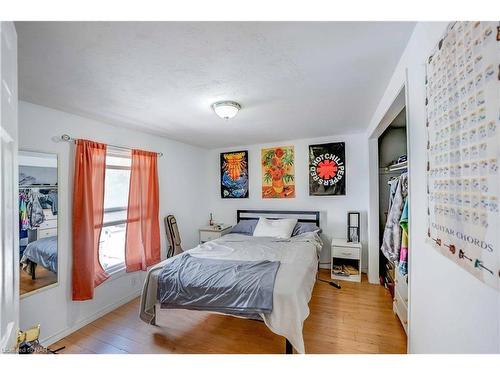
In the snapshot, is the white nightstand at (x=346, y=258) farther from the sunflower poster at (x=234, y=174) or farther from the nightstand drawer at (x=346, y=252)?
the sunflower poster at (x=234, y=174)

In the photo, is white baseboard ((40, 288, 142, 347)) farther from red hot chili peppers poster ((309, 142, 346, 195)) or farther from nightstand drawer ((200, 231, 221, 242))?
red hot chili peppers poster ((309, 142, 346, 195))

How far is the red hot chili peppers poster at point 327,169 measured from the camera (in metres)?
3.65

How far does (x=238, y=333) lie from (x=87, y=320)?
1.71 metres

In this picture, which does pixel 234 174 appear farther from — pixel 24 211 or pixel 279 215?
pixel 24 211

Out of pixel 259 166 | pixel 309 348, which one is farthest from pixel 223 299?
pixel 259 166

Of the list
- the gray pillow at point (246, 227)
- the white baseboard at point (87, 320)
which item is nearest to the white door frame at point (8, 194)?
the white baseboard at point (87, 320)

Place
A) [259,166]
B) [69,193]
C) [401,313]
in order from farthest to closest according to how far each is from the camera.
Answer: [259,166], [69,193], [401,313]

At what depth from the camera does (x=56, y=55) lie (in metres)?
1.33

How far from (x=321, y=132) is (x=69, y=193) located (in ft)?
11.1

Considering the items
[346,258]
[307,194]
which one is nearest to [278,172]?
[307,194]

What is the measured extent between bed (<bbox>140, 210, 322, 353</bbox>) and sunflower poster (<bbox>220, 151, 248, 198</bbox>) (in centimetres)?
111

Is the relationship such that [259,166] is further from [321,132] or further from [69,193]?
[69,193]

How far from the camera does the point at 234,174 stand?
438 cm

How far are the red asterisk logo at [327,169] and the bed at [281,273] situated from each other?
2.24 ft
